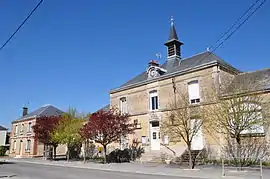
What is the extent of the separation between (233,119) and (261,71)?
7.09m

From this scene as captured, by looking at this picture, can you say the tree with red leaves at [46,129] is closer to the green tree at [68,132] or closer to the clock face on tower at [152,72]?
the green tree at [68,132]

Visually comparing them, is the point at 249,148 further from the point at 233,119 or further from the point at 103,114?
the point at 103,114

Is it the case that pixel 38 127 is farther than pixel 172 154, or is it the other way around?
pixel 38 127

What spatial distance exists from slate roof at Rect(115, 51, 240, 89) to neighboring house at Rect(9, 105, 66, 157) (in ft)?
55.3

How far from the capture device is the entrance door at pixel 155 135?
74.7ft

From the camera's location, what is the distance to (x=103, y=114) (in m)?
21.4

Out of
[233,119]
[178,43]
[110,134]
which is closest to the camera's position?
[233,119]

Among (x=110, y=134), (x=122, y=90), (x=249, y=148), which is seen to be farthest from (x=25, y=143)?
(x=249, y=148)

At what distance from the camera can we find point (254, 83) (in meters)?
16.7

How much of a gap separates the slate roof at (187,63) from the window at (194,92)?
47.4 inches

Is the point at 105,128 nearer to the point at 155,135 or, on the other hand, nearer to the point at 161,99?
the point at 155,135

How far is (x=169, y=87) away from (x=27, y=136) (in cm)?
2458

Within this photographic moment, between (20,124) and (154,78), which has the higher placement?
(154,78)

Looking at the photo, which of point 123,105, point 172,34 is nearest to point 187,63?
point 172,34
